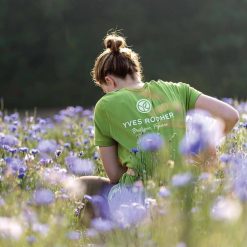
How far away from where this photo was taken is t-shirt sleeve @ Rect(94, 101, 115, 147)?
345cm

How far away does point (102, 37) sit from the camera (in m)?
15.1

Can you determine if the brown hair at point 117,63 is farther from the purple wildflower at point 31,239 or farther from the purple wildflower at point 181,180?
the purple wildflower at point 31,239

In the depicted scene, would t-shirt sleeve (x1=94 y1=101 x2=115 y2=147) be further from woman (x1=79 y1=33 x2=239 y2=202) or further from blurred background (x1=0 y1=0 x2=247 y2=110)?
blurred background (x1=0 y1=0 x2=247 y2=110)

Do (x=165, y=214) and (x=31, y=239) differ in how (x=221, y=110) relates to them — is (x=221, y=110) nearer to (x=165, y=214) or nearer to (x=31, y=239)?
(x=165, y=214)

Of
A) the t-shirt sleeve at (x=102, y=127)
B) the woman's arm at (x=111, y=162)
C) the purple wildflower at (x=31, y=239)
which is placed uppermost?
the t-shirt sleeve at (x=102, y=127)

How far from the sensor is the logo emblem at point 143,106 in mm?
3369

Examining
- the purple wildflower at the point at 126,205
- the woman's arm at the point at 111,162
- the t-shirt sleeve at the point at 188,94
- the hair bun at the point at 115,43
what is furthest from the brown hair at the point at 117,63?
the purple wildflower at the point at 126,205

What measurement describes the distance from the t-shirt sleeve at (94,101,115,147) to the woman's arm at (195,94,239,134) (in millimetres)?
460

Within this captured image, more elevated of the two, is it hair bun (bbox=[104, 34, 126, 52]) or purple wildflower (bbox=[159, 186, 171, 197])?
hair bun (bbox=[104, 34, 126, 52])

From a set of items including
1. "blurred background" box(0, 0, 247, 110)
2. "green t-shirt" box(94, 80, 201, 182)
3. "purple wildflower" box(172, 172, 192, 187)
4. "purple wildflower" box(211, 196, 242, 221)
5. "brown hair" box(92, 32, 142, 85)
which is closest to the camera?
"purple wildflower" box(211, 196, 242, 221)

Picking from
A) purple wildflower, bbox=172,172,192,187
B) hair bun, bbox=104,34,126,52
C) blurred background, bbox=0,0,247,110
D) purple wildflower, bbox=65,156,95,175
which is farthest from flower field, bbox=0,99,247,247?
blurred background, bbox=0,0,247,110

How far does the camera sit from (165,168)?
2633 millimetres

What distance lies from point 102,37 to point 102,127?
11.8 metres

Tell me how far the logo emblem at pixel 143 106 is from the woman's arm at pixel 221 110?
31 centimetres
